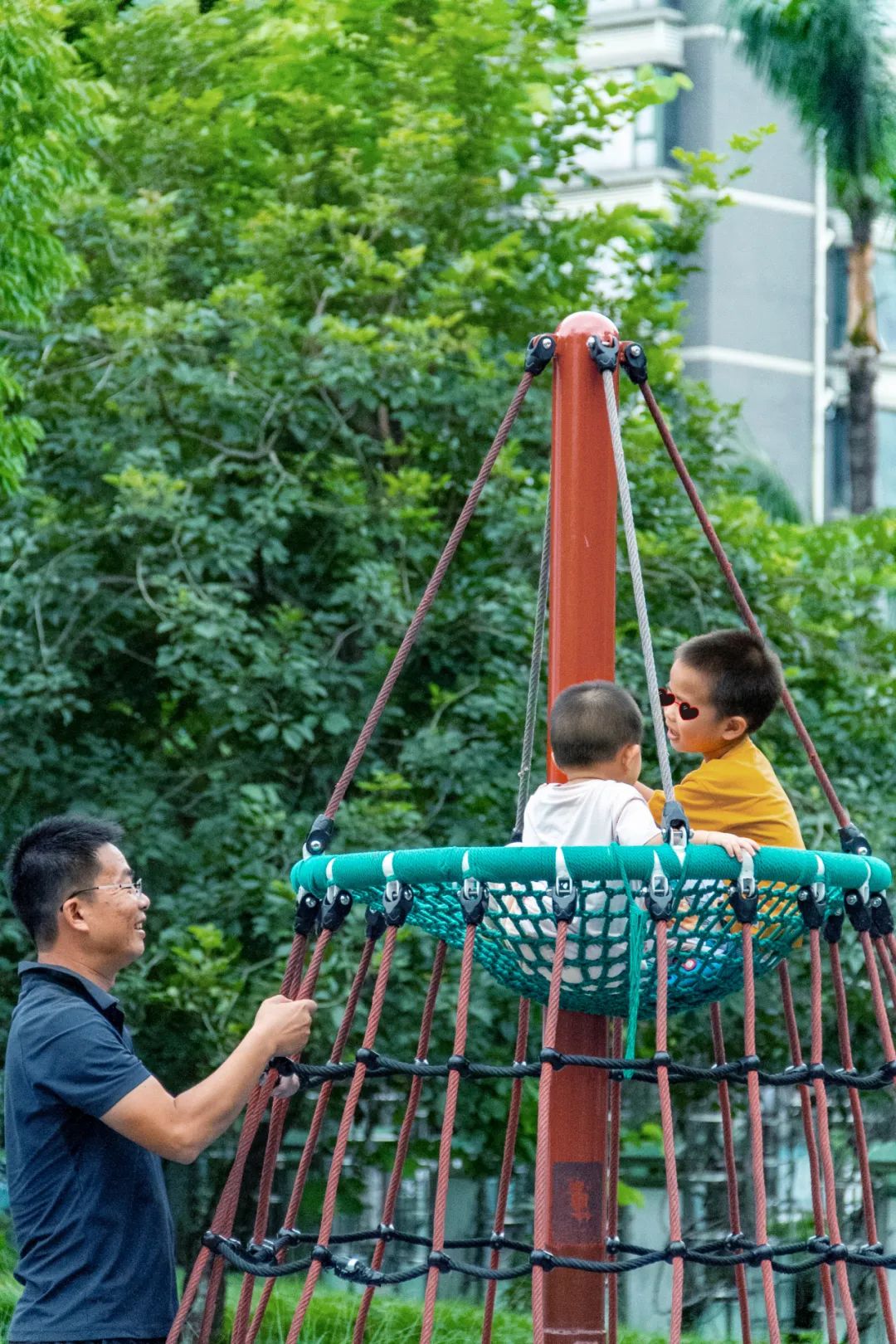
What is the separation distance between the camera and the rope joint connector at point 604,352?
9.27 feet

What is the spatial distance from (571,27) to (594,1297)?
18.6ft

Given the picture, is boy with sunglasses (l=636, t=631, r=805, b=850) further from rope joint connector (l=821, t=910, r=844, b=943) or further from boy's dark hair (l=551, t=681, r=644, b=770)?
boy's dark hair (l=551, t=681, r=644, b=770)

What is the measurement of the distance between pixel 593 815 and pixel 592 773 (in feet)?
0.34

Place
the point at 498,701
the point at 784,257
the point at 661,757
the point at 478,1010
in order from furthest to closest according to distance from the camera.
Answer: the point at 784,257
the point at 498,701
the point at 478,1010
the point at 661,757

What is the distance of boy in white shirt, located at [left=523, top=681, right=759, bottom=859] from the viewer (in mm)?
2510

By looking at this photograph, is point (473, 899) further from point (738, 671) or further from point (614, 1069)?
point (738, 671)

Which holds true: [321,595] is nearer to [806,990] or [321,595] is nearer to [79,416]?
[79,416]

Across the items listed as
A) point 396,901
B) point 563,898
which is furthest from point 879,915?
point 396,901

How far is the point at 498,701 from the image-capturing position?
19.2 feet

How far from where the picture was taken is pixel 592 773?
260 centimetres

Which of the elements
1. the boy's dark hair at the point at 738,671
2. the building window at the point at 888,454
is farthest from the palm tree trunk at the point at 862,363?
the building window at the point at 888,454

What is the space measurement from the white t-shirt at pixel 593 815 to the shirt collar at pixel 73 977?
25.0 inches

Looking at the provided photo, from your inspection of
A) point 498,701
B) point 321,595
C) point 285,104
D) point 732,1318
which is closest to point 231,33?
point 285,104

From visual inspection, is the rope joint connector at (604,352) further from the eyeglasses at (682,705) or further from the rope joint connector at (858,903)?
the rope joint connector at (858,903)
